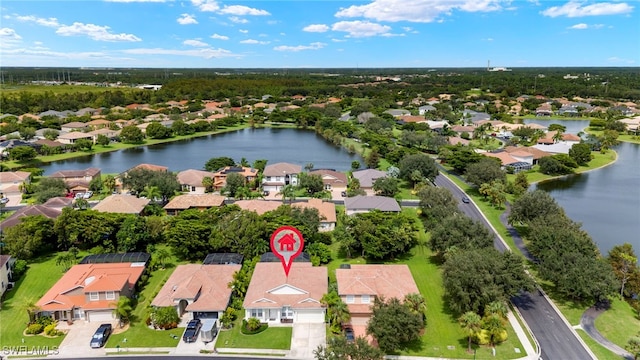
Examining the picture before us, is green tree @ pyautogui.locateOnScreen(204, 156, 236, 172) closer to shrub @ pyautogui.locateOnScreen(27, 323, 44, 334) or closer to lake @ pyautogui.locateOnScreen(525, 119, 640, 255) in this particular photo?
shrub @ pyautogui.locateOnScreen(27, 323, 44, 334)

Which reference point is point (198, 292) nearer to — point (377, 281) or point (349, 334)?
point (349, 334)

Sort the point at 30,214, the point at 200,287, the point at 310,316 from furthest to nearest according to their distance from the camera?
the point at 30,214, the point at 200,287, the point at 310,316

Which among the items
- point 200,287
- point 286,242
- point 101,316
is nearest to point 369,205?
point 286,242

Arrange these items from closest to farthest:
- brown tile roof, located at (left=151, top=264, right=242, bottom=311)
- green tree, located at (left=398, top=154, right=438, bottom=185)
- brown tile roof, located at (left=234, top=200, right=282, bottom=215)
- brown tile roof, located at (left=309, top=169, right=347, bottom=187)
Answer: brown tile roof, located at (left=151, top=264, right=242, bottom=311) → brown tile roof, located at (left=234, top=200, right=282, bottom=215) → brown tile roof, located at (left=309, top=169, right=347, bottom=187) → green tree, located at (left=398, top=154, right=438, bottom=185)

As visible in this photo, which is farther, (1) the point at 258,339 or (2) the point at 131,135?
(2) the point at 131,135

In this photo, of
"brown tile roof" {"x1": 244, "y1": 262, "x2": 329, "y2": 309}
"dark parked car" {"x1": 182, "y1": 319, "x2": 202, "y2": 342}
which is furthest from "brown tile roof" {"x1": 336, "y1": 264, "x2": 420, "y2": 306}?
"dark parked car" {"x1": 182, "y1": 319, "x2": 202, "y2": 342}

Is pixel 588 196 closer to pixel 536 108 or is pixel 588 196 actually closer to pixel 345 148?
pixel 345 148

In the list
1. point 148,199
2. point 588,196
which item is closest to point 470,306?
point 148,199
